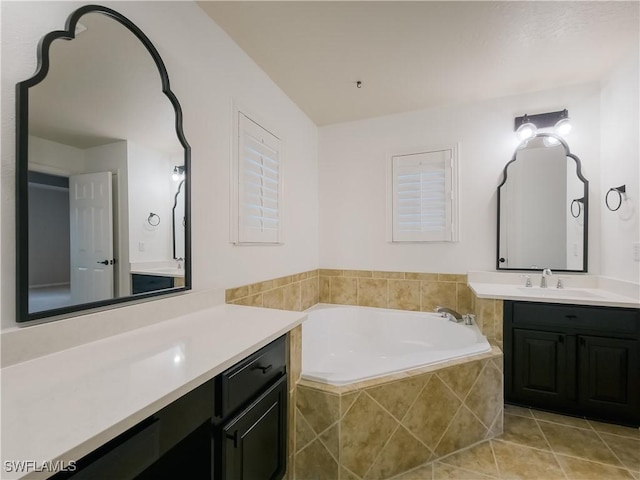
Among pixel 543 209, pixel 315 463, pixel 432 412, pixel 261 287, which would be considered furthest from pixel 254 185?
pixel 543 209

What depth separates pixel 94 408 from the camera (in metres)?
0.64

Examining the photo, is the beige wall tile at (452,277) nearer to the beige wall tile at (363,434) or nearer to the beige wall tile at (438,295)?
the beige wall tile at (438,295)

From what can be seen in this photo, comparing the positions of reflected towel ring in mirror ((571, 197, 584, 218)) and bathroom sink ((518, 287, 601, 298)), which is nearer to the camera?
bathroom sink ((518, 287, 601, 298))

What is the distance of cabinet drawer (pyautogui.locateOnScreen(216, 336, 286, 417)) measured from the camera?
3.07 ft

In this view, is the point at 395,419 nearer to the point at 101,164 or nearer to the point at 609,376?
the point at 609,376

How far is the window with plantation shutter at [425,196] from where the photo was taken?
8.86ft

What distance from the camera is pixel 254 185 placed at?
2049 millimetres

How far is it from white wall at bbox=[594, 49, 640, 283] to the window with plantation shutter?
1.07m

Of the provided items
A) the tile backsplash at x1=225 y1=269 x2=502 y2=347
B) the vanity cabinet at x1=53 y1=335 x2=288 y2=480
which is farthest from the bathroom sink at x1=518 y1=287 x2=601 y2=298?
the vanity cabinet at x1=53 y1=335 x2=288 y2=480

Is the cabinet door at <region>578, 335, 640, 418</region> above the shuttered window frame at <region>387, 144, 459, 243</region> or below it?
below

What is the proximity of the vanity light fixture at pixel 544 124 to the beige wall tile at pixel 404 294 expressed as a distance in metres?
1.59

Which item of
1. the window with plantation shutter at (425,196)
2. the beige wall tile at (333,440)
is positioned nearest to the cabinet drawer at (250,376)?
the beige wall tile at (333,440)

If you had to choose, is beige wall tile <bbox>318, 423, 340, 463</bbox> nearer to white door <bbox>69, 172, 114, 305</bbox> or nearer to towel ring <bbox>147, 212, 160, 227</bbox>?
white door <bbox>69, 172, 114, 305</bbox>

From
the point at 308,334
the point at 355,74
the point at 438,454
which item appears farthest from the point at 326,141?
the point at 438,454
